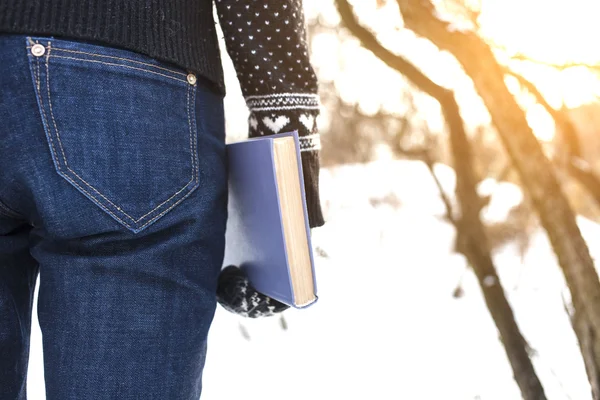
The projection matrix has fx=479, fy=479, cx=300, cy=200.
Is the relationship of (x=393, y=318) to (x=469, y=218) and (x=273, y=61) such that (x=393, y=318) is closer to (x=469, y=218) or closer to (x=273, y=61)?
(x=469, y=218)

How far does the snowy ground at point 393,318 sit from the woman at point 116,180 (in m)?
0.57

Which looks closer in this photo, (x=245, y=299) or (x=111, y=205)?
(x=111, y=205)

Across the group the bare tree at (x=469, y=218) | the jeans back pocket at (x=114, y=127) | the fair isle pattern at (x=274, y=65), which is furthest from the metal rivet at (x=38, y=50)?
the bare tree at (x=469, y=218)

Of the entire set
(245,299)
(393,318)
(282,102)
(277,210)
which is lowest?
(393,318)

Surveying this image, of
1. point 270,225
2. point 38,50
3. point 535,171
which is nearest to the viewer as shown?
point 38,50

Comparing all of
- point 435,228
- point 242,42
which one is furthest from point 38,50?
point 435,228

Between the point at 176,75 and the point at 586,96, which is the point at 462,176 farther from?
the point at 176,75

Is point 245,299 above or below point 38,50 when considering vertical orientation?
below

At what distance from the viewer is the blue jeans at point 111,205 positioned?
0.46 metres

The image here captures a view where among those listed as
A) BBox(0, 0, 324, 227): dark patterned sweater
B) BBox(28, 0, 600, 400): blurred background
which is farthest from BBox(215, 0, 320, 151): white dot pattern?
BBox(28, 0, 600, 400): blurred background

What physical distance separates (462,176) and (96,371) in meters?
0.86

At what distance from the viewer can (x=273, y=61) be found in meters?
0.59

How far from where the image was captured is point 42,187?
18.2 inches

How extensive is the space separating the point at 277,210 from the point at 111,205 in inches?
7.0
